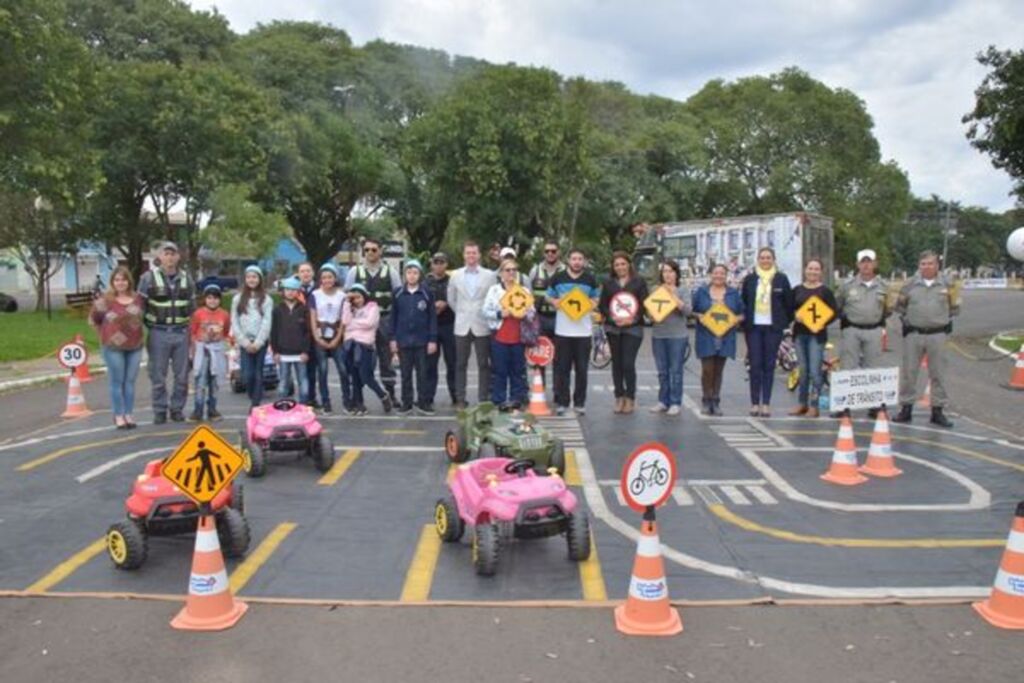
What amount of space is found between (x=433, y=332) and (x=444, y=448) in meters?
2.20

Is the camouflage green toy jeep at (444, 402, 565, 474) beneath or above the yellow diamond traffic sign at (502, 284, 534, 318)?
beneath

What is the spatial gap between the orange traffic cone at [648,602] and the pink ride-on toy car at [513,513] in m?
0.94

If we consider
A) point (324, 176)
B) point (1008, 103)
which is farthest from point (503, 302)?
point (324, 176)

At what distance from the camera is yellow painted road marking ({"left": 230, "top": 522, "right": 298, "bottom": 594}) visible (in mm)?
5289

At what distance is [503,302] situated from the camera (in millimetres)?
10492

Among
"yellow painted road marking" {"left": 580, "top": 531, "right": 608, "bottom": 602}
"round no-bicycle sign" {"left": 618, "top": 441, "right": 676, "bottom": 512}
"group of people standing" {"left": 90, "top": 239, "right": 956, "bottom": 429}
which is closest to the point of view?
"round no-bicycle sign" {"left": 618, "top": 441, "right": 676, "bottom": 512}

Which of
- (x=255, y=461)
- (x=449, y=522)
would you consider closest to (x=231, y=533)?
(x=449, y=522)

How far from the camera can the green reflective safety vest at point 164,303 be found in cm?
1023

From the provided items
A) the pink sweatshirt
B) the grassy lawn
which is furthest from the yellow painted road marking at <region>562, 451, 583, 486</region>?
the grassy lawn

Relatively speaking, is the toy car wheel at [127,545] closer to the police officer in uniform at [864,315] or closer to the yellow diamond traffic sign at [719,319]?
the yellow diamond traffic sign at [719,319]

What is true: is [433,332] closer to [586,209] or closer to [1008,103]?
[1008,103]

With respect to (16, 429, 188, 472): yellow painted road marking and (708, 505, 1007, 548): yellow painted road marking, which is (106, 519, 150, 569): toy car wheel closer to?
(16, 429, 188, 472): yellow painted road marking

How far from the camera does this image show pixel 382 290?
11188 mm


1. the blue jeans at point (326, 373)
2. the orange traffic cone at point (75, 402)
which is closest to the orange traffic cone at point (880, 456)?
the blue jeans at point (326, 373)
